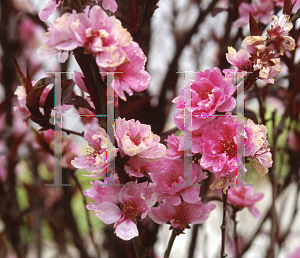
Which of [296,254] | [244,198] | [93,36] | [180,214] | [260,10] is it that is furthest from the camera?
[296,254]

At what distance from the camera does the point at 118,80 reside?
0.38 meters

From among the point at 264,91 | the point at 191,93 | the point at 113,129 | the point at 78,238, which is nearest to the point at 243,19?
the point at 264,91

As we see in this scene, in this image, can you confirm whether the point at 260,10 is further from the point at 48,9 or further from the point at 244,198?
the point at 48,9

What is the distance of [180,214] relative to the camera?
46 cm

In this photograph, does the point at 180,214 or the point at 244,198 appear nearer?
the point at 180,214

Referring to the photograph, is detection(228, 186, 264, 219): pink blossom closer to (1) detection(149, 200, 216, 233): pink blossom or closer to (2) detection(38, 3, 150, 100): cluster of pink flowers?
(1) detection(149, 200, 216, 233): pink blossom

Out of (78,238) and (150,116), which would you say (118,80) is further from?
(78,238)

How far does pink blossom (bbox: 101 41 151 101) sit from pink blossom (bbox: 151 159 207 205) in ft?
0.42

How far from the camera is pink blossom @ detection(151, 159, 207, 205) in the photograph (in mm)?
422

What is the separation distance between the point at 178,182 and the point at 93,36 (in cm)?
24

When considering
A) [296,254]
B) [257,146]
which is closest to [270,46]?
[257,146]

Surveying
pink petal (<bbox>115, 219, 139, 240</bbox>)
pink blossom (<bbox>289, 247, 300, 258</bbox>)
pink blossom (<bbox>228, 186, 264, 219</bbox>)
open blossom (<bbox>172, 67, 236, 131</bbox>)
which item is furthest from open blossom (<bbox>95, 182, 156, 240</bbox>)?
pink blossom (<bbox>289, 247, 300, 258</bbox>)

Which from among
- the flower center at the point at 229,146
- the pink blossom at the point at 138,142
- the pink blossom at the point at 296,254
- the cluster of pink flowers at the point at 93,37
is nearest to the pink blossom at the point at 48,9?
the cluster of pink flowers at the point at 93,37

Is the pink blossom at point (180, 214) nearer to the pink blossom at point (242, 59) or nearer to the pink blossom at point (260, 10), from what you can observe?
the pink blossom at point (242, 59)
